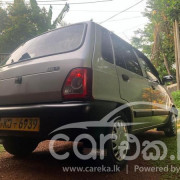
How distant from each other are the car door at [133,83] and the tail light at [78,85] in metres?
0.60

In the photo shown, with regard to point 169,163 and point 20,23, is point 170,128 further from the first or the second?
point 20,23

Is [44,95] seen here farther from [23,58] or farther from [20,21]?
[20,21]

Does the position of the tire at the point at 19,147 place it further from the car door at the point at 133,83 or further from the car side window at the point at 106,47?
the car side window at the point at 106,47

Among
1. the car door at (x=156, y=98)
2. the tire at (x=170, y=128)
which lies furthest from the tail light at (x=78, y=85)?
the tire at (x=170, y=128)

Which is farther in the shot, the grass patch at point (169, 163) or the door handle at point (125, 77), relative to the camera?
the door handle at point (125, 77)

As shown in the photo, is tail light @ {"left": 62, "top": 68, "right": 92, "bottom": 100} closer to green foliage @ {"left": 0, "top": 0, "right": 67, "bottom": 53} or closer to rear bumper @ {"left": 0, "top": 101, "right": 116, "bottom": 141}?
rear bumper @ {"left": 0, "top": 101, "right": 116, "bottom": 141}

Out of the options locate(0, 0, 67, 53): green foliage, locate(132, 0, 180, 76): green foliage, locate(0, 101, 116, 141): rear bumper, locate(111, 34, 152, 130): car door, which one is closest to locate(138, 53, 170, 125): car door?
locate(111, 34, 152, 130): car door

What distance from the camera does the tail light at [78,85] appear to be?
1853 mm

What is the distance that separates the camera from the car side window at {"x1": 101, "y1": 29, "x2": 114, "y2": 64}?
2.24m

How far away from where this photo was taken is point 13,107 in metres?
2.08

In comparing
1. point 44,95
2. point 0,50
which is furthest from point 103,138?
point 0,50

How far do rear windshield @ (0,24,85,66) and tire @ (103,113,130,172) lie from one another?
3.23 feet

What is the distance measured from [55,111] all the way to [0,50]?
22079mm

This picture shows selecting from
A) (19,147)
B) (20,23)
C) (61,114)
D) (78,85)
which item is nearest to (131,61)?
(78,85)
